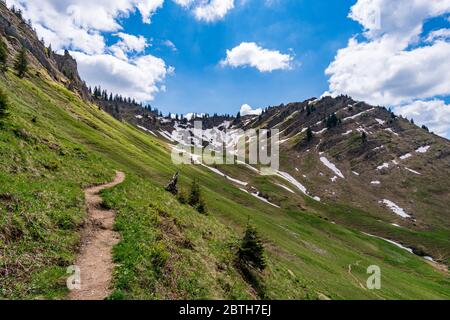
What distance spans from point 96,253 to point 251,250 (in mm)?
11825

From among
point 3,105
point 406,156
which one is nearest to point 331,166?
point 406,156

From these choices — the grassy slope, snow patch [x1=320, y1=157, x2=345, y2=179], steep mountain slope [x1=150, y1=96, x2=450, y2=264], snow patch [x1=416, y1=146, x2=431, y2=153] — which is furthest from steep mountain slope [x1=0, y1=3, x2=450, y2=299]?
snow patch [x1=416, y1=146, x2=431, y2=153]

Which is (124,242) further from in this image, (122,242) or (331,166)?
(331,166)

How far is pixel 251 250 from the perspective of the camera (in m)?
23.9

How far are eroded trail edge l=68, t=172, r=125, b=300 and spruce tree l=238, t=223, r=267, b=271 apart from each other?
9895 mm

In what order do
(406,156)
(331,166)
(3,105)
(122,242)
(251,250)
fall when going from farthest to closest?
1. (406,156)
2. (331,166)
3. (3,105)
4. (251,250)
5. (122,242)

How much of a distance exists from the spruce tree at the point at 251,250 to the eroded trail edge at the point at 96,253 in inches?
390

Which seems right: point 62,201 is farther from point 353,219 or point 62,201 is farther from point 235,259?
point 353,219

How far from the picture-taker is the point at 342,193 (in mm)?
142250

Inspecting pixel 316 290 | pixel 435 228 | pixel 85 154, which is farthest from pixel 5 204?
pixel 435 228

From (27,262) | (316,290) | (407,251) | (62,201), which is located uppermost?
(62,201)

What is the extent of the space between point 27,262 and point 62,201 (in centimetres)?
772

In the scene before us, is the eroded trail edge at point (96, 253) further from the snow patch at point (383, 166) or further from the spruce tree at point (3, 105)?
the snow patch at point (383, 166)
